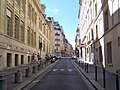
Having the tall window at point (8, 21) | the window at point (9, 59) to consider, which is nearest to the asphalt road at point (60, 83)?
the window at point (9, 59)

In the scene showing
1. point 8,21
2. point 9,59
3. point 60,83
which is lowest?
point 60,83

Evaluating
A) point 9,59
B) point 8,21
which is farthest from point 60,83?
point 8,21

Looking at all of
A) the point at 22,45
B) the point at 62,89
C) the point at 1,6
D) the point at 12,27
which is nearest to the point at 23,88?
the point at 62,89

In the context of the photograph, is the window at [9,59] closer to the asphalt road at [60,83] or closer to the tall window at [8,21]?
the tall window at [8,21]

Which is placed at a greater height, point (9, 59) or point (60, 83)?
point (9, 59)

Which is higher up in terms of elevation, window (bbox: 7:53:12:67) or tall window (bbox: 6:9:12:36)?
tall window (bbox: 6:9:12:36)

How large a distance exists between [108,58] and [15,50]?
14328mm

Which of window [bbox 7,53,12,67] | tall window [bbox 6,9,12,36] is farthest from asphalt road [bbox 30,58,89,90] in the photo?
tall window [bbox 6,9,12,36]

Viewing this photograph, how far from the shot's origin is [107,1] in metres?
24.4

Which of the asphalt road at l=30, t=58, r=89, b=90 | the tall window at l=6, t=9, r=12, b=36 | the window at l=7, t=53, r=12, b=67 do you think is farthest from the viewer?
the window at l=7, t=53, r=12, b=67

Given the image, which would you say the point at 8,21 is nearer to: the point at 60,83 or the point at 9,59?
the point at 9,59

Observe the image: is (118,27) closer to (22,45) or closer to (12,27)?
(12,27)

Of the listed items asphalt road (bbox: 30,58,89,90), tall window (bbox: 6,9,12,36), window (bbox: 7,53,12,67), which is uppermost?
tall window (bbox: 6,9,12,36)

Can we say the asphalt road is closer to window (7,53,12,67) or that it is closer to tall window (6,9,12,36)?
window (7,53,12,67)
